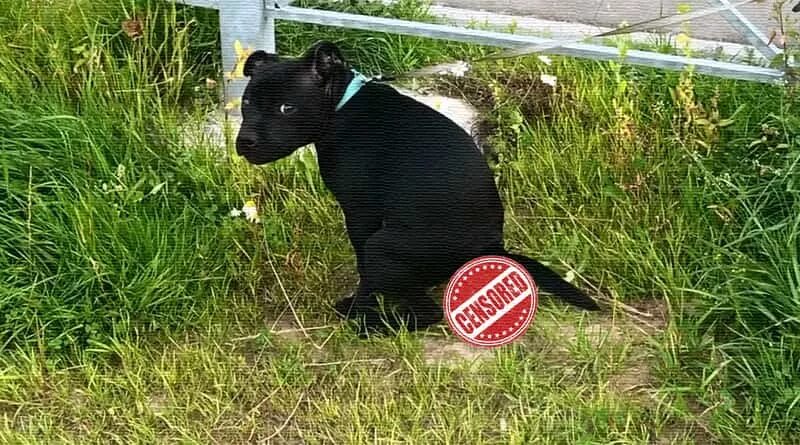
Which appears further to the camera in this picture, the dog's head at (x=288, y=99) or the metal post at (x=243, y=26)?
the metal post at (x=243, y=26)

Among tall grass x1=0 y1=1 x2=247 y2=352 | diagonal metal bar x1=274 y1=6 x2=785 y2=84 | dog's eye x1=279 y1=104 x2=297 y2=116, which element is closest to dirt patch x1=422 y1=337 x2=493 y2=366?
tall grass x1=0 y1=1 x2=247 y2=352

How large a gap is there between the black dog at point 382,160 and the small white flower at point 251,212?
23cm

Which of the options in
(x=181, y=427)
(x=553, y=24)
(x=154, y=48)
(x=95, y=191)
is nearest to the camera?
(x=181, y=427)

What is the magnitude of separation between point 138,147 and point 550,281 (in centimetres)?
106

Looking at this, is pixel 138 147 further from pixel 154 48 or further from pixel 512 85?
pixel 512 85

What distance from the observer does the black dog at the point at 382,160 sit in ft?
6.83

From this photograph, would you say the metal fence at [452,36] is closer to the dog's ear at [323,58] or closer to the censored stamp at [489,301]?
the dog's ear at [323,58]

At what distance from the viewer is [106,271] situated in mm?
2271

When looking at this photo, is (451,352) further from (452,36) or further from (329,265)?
(452,36)

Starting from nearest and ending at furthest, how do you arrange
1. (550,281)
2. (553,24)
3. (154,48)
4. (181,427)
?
(181,427) → (550,281) → (154,48) → (553,24)

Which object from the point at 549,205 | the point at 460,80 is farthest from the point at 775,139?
the point at 460,80

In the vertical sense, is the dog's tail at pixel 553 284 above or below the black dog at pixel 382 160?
below

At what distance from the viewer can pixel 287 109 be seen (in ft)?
6.81

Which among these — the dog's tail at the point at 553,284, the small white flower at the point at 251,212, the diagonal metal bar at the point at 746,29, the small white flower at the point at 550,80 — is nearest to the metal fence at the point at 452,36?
the diagonal metal bar at the point at 746,29
